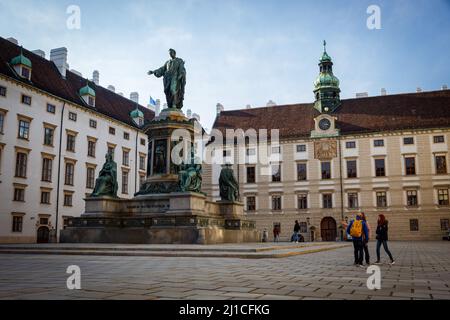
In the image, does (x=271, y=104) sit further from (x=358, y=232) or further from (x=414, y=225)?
(x=358, y=232)

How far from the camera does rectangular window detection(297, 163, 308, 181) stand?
51.9 metres

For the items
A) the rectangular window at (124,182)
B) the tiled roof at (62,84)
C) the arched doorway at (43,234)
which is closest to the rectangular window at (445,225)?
the rectangular window at (124,182)

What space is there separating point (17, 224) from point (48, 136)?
8387 millimetres

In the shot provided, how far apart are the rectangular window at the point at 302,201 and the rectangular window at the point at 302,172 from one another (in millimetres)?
1905

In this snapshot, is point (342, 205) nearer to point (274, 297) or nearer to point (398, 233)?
point (398, 233)

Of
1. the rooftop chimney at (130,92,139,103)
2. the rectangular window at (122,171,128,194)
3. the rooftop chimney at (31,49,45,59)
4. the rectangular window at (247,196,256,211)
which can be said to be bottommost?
the rectangular window at (247,196,256,211)

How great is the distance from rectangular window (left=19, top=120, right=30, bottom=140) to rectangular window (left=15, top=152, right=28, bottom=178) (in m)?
1.49

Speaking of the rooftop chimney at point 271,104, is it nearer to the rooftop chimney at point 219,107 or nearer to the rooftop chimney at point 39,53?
the rooftop chimney at point 219,107

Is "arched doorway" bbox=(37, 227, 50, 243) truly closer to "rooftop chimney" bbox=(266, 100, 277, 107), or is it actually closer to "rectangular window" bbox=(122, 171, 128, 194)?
"rectangular window" bbox=(122, 171, 128, 194)

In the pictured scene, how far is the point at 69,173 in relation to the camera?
42000mm

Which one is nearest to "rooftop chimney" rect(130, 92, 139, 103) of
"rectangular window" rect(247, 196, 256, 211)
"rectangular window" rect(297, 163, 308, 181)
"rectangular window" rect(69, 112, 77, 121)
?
"rectangular window" rect(69, 112, 77, 121)

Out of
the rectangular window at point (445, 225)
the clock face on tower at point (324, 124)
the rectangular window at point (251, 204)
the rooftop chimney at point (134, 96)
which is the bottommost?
the rectangular window at point (445, 225)

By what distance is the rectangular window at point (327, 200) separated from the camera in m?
50.3

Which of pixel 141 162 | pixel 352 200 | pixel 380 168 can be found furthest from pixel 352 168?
pixel 141 162
